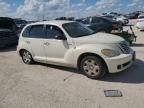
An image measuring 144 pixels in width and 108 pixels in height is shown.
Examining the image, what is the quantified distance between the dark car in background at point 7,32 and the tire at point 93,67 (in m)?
7.61

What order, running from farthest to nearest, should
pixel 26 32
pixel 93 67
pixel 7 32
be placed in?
pixel 7 32 < pixel 26 32 < pixel 93 67

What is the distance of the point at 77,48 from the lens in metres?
6.39

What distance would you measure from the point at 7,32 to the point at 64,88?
841 cm

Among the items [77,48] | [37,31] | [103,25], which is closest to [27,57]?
[37,31]

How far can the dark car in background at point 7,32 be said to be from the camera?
12.6 meters

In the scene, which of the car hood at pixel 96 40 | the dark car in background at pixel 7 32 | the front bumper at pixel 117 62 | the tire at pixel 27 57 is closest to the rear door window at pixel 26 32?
the tire at pixel 27 57

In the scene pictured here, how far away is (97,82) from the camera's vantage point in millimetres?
5996

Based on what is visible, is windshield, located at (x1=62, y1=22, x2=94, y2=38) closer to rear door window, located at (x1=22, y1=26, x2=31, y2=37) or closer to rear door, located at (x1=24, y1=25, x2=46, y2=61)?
rear door, located at (x1=24, y1=25, x2=46, y2=61)

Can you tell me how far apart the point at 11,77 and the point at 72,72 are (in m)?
1.99

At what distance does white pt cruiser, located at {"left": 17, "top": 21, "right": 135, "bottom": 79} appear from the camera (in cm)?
595

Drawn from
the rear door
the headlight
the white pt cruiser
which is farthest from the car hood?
the rear door

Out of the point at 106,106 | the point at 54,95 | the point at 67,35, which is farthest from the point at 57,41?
the point at 106,106

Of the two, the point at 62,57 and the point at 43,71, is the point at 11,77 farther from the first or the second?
the point at 62,57

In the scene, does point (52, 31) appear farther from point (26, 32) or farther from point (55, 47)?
point (26, 32)
